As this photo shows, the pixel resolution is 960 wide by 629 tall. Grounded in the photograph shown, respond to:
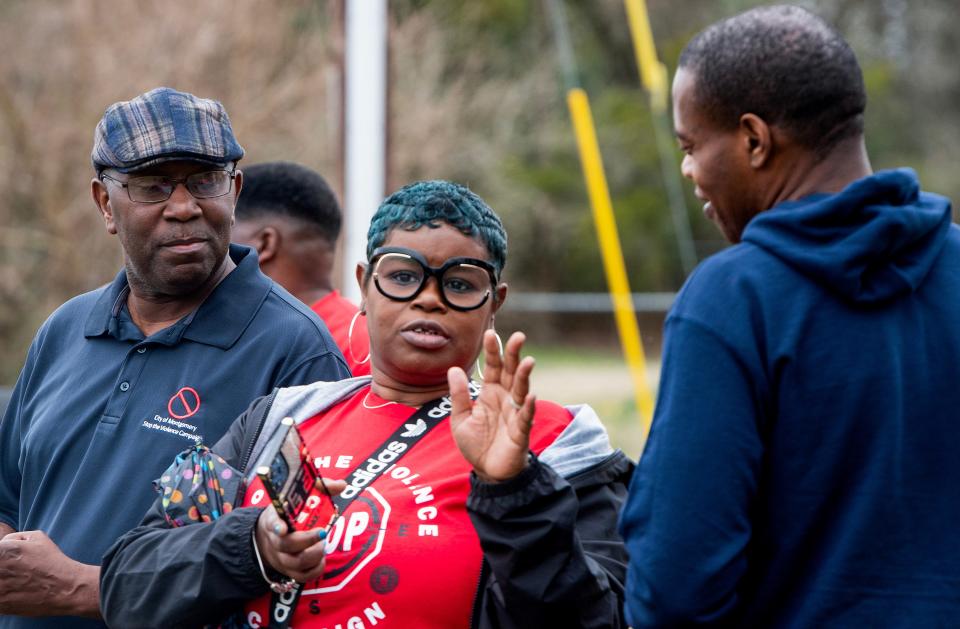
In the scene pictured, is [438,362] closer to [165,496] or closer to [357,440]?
[357,440]

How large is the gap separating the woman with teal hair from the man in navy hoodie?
230 mm

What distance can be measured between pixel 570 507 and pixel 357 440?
0.57 m

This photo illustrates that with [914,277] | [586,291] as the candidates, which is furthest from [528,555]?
[586,291]

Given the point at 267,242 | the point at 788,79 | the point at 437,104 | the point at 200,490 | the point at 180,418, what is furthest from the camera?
the point at 437,104

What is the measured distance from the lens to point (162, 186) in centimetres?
283

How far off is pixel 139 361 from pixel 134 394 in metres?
0.10

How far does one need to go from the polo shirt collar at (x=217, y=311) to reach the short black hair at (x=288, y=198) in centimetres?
136

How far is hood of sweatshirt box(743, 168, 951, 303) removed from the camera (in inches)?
68.7

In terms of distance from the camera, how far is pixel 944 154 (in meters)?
26.8

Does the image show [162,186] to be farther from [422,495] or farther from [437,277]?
[422,495]

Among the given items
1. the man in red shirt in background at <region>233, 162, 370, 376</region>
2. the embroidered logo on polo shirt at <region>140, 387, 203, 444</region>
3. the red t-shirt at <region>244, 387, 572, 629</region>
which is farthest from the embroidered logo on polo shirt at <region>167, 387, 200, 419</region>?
the man in red shirt in background at <region>233, 162, 370, 376</region>

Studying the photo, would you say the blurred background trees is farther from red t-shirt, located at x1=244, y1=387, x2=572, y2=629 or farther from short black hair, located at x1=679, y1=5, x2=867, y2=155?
short black hair, located at x1=679, y1=5, x2=867, y2=155

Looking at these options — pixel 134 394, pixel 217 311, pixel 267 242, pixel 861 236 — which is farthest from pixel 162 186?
pixel 861 236

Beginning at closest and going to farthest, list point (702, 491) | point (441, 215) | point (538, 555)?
point (702, 491), point (538, 555), point (441, 215)
